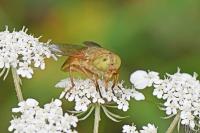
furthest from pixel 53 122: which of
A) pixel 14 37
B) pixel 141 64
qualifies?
pixel 141 64

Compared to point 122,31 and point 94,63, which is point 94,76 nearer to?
point 94,63

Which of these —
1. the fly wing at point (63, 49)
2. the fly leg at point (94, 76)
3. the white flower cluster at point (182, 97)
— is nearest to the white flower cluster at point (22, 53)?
the fly wing at point (63, 49)

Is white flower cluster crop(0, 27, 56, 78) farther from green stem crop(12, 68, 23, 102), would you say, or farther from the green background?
the green background

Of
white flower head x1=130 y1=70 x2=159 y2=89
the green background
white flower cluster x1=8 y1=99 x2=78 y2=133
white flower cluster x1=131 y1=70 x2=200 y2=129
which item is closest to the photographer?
white flower cluster x1=8 y1=99 x2=78 y2=133

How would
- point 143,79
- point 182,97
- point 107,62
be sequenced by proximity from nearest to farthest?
point 107,62 → point 182,97 → point 143,79

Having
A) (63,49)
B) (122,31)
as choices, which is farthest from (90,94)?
(122,31)

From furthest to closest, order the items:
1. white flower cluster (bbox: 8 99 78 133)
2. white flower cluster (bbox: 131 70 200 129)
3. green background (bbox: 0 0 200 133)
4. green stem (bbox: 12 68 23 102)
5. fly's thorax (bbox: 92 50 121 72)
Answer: green background (bbox: 0 0 200 133) < white flower cluster (bbox: 131 70 200 129) < green stem (bbox: 12 68 23 102) < fly's thorax (bbox: 92 50 121 72) < white flower cluster (bbox: 8 99 78 133)

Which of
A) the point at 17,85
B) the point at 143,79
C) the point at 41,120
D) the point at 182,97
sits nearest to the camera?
the point at 41,120

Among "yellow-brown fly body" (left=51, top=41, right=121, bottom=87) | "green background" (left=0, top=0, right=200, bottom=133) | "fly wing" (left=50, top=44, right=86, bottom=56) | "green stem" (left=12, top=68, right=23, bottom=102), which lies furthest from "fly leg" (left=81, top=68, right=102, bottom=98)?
"green background" (left=0, top=0, right=200, bottom=133)
